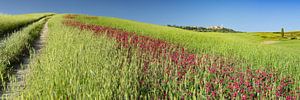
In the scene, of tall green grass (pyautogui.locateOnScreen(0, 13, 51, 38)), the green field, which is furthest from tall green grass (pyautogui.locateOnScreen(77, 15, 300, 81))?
tall green grass (pyautogui.locateOnScreen(0, 13, 51, 38))

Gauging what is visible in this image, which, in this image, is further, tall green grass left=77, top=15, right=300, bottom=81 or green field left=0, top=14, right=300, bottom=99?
tall green grass left=77, top=15, right=300, bottom=81

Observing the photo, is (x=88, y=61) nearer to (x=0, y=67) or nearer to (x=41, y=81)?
(x=41, y=81)

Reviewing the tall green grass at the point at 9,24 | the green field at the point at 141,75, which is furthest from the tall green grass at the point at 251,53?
the tall green grass at the point at 9,24

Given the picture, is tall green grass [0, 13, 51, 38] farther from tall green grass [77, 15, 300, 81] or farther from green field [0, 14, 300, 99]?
green field [0, 14, 300, 99]

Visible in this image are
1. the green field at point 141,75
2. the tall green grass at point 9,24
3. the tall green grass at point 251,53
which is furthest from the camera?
the tall green grass at point 9,24

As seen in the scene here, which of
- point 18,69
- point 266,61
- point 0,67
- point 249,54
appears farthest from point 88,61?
point 249,54

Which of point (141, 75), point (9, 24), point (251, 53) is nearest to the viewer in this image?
point (141, 75)

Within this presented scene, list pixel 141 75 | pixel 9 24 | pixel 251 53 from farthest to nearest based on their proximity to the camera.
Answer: pixel 9 24
pixel 251 53
pixel 141 75

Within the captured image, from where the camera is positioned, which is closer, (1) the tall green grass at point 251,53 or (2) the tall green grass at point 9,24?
(1) the tall green grass at point 251,53

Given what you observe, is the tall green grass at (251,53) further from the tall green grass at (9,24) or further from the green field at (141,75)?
the tall green grass at (9,24)

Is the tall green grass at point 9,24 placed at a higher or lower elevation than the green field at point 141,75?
higher

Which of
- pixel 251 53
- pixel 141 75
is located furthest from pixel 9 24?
pixel 141 75

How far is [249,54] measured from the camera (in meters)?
11.0

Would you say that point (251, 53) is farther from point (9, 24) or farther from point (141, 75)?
point (9, 24)
